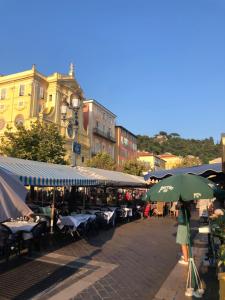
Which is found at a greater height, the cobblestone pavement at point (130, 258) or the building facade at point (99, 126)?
the building facade at point (99, 126)

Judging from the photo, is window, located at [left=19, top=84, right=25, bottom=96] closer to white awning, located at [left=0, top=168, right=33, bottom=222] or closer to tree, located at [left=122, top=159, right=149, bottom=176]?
tree, located at [left=122, top=159, right=149, bottom=176]

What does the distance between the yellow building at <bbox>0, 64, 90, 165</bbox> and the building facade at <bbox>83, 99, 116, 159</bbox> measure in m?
6.72

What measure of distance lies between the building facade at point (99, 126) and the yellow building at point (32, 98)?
6.72m

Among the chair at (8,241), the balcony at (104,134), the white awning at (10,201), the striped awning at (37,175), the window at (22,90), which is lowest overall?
the chair at (8,241)

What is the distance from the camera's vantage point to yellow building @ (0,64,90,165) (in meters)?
36.6

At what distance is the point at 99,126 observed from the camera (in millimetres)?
49844

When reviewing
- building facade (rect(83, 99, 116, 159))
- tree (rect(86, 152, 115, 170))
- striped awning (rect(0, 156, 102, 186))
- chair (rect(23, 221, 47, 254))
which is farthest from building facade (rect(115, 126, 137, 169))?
chair (rect(23, 221, 47, 254))

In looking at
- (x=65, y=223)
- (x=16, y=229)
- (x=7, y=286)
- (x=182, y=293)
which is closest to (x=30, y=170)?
(x=65, y=223)

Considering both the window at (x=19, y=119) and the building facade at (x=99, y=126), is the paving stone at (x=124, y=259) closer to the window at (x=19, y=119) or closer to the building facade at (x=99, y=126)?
the window at (x=19, y=119)

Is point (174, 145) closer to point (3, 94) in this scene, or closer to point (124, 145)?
point (124, 145)

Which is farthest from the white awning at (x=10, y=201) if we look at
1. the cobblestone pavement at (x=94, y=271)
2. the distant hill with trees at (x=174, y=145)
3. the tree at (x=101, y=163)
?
the distant hill with trees at (x=174, y=145)

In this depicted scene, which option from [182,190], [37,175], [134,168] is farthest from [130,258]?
[134,168]

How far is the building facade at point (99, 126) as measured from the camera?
46.8 meters

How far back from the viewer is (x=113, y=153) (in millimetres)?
55250
